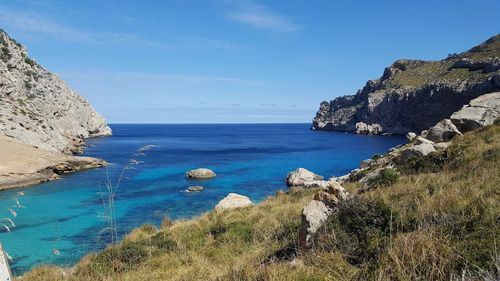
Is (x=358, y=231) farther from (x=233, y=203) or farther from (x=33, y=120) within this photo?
(x=33, y=120)

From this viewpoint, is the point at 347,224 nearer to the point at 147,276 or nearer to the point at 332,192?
the point at 332,192

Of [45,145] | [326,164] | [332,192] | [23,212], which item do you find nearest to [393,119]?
[326,164]

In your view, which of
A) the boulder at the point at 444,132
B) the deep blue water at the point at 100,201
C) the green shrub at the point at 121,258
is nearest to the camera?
the green shrub at the point at 121,258

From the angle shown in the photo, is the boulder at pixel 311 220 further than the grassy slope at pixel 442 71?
No

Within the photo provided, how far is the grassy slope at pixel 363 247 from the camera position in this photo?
459 cm

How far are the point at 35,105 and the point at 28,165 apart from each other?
4323 cm

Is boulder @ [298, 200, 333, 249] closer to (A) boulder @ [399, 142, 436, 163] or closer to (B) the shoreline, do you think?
(A) boulder @ [399, 142, 436, 163]

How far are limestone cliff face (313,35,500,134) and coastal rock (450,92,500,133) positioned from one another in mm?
84265

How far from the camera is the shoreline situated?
43906 millimetres

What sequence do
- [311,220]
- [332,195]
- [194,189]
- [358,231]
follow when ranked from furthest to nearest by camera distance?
[194,189], [332,195], [311,220], [358,231]

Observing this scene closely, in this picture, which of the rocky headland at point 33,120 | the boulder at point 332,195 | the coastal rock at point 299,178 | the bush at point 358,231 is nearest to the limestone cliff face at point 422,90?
the coastal rock at point 299,178

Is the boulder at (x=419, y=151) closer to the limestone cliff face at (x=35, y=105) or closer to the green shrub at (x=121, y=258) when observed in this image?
the green shrub at (x=121, y=258)

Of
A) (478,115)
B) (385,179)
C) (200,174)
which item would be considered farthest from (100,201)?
(478,115)

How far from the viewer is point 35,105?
84875 millimetres
